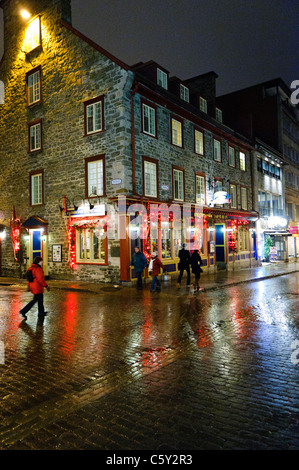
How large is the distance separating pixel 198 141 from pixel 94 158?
8.07 metres

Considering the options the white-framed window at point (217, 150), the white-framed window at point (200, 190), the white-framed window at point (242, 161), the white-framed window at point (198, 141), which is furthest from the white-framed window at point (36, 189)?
the white-framed window at point (242, 161)

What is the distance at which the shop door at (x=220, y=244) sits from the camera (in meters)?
24.3

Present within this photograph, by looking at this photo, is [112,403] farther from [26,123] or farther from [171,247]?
[26,123]

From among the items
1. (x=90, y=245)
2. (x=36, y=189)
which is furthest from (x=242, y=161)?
(x=36, y=189)

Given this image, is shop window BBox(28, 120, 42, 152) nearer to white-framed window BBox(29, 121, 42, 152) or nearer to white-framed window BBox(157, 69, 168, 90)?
white-framed window BBox(29, 121, 42, 152)

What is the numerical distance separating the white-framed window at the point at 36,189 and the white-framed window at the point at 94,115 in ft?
15.6

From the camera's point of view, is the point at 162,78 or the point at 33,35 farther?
the point at 33,35

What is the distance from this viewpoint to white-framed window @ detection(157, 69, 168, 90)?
19.8 m

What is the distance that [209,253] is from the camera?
2259 centimetres

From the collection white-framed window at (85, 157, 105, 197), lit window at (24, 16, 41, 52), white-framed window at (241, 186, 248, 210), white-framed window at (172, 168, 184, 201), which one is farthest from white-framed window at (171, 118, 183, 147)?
lit window at (24, 16, 41, 52)

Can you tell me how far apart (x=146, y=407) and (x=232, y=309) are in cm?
667

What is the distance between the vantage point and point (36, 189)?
20.5m

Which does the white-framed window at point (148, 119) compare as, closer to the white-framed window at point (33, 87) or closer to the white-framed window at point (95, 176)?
the white-framed window at point (95, 176)

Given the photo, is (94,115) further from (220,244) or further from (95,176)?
(220,244)
